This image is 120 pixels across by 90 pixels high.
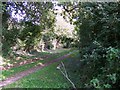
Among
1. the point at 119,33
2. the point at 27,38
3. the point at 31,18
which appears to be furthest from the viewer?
the point at 27,38

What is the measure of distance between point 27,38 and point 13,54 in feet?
9.39

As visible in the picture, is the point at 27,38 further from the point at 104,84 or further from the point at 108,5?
the point at 104,84

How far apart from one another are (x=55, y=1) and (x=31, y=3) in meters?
1.80

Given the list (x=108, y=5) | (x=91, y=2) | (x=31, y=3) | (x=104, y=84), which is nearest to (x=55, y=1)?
(x=31, y=3)

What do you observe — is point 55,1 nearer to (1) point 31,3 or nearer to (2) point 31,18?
(1) point 31,3

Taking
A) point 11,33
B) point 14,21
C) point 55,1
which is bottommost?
point 11,33

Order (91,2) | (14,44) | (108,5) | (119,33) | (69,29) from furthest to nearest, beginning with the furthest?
(69,29), (14,44), (91,2), (108,5), (119,33)

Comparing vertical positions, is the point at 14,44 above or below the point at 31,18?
below

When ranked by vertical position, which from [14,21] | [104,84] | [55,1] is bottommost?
[104,84]

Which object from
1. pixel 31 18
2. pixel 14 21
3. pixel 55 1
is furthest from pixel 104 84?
pixel 14 21

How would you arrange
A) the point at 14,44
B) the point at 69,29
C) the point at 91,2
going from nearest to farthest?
the point at 91,2 → the point at 14,44 → the point at 69,29

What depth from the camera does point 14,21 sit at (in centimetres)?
1316

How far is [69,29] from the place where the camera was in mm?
22656

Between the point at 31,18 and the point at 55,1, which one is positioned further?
the point at 31,18
